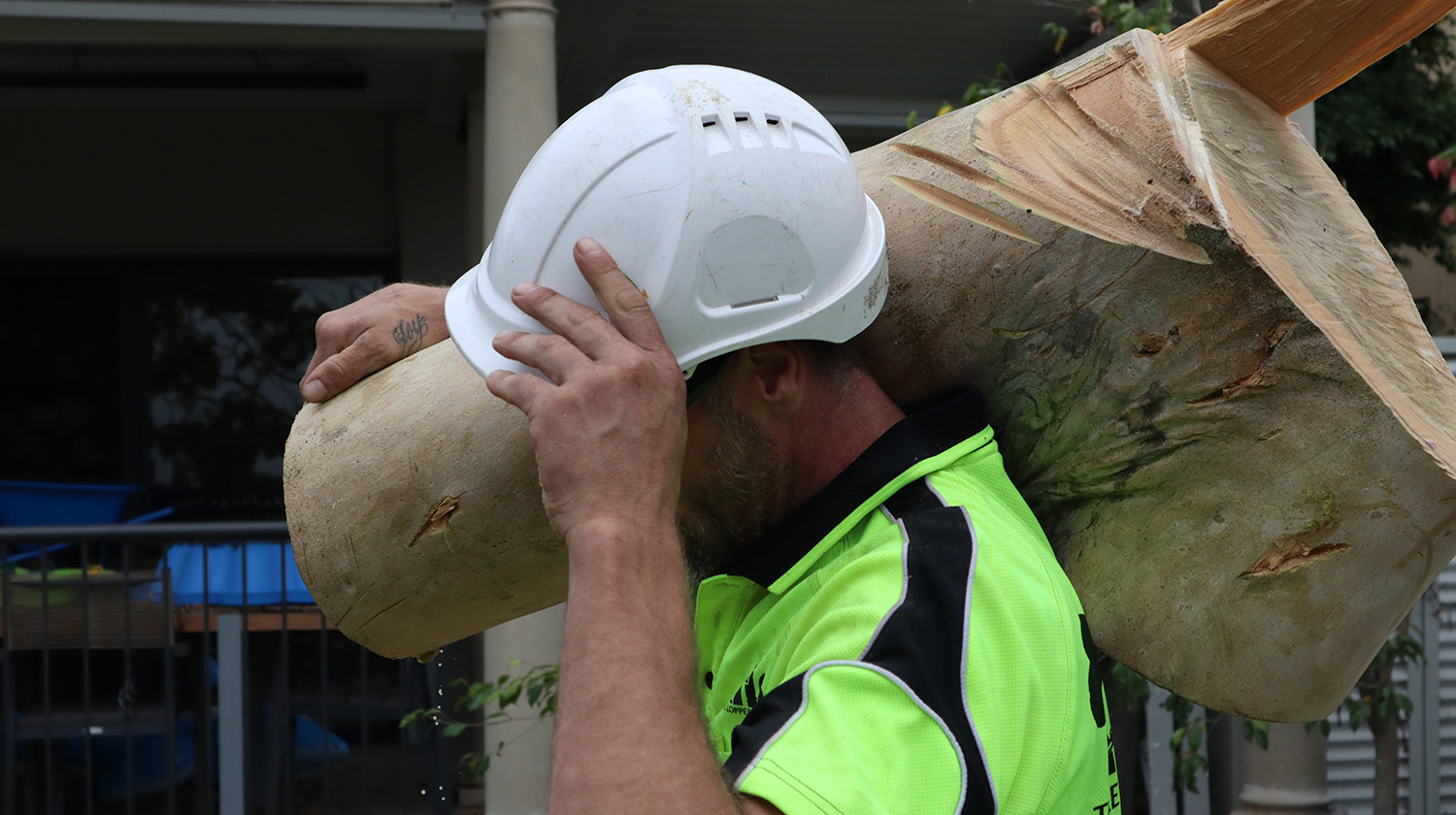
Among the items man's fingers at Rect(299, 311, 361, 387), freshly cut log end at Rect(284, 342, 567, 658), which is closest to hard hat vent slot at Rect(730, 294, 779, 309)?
freshly cut log end at Rect(284, 342, 567, 658)

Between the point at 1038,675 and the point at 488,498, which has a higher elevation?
the point at 488,498

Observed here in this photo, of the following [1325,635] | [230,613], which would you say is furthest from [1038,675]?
[230,613]

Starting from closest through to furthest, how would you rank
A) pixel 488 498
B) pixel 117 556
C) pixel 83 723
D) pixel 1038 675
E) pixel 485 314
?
1. pixel 1038 675
2. pixel 485 314
3. pixel 488 498
4. pixel 83 723
5. pixel 117 556

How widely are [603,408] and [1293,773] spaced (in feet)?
13.6

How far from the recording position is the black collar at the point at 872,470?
1.43m

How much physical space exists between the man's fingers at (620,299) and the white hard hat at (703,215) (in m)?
0.03

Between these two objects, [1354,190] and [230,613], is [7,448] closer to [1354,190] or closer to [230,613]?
[230,613]

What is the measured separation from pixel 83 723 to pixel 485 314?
412 centimetres

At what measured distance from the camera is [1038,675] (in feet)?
4.09

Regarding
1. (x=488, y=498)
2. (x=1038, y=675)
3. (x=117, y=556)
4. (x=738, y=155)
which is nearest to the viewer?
(x=1038, y=675)

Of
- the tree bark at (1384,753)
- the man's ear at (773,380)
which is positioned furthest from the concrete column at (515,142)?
the man's ear at (773,380)

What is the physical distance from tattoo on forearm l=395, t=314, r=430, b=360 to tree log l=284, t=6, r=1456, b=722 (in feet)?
0.36

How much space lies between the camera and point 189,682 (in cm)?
504

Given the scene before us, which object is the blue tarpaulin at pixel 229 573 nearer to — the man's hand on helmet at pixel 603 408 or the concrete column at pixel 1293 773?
the concrete column at pixel 1293 773
